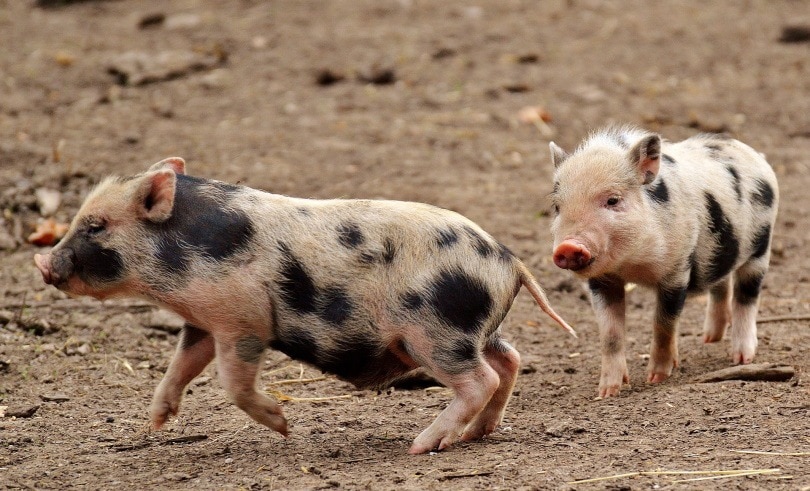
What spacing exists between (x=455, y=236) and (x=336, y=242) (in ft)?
1.70

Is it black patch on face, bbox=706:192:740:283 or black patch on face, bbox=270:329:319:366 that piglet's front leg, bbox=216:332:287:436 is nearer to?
black patch on face, bbox=270:329:319:366

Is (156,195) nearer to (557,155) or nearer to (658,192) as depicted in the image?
(557,155)

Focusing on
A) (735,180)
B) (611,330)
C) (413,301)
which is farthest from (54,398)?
(735,180)

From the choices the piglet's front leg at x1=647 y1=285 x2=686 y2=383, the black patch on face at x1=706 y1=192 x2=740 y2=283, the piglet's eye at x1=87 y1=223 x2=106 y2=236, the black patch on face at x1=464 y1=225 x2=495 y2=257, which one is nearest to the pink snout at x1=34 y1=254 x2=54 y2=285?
the piglet's eye at x1=87 y1=223 x2=106 y2=236

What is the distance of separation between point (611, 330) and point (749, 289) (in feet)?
3.76

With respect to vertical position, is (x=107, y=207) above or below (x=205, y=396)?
above

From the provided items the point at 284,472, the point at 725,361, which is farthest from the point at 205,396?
the point at 725,361

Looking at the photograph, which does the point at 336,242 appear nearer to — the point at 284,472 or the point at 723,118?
the point at 284,472

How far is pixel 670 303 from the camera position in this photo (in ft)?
21.2

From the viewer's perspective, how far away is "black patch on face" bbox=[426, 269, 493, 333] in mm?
5215

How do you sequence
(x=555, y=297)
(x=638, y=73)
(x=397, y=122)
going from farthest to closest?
(x=638, y=73) → (x=397, y=122) → (x=555, y=297)

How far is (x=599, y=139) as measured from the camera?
6.67m

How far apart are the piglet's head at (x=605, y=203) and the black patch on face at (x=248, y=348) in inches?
65.6

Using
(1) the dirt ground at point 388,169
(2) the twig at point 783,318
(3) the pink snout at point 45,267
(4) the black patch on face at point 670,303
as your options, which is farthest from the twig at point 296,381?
(2) the twig at point 783,318
